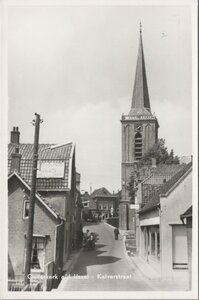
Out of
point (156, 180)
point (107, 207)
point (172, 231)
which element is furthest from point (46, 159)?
point (107, 207)

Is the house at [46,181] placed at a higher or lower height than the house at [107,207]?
higher

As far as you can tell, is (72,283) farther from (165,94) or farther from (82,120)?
(165,94)

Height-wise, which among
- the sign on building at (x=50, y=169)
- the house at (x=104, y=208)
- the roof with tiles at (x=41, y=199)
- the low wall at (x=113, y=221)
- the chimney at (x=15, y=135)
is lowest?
the low wall at (x=113, y=221)

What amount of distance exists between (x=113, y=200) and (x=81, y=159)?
4210 cm

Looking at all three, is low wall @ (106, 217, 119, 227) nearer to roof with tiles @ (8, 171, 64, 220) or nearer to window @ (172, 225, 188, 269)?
roof with tiles @ (8, 171, 64, 220)

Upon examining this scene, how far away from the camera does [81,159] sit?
11797 mm

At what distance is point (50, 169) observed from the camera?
13.5 m

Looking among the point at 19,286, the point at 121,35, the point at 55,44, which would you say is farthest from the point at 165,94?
the point at 19,286

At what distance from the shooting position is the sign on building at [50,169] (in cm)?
1297

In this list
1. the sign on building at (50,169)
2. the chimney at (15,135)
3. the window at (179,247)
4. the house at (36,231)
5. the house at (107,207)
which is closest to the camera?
the chimney at (15,135)

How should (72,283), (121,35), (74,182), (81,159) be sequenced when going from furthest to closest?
(74,182)
(81,159)
(121,35)
(72,283)

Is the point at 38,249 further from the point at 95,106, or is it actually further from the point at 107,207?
the point at 107,207

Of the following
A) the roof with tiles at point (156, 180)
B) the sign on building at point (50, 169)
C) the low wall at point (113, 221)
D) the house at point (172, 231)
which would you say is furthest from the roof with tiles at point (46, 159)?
the low wall at point (113, 221)

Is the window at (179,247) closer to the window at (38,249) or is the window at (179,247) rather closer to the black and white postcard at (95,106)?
the black and white postcard at (95,106)
